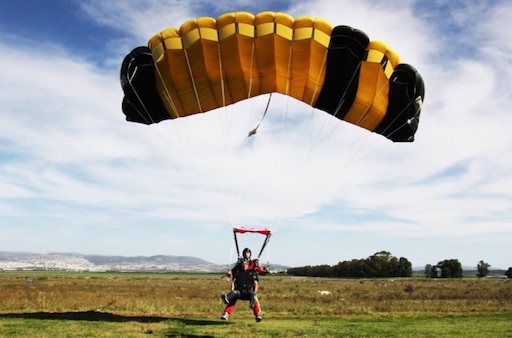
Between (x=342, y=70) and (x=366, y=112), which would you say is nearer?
(x=342, y=70)

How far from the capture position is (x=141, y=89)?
1466 cm

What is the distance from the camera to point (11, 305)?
65.9 feet

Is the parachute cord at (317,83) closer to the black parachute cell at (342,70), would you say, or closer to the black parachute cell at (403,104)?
the black parachute cell at (342,70)

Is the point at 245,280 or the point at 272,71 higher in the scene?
the point at 272,71

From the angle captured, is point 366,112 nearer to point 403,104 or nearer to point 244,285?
point 403,104

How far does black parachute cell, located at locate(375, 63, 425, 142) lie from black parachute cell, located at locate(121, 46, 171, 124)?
6970mm

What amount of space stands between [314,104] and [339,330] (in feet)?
22.6

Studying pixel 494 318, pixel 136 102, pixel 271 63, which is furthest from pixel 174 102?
pixel 494 318

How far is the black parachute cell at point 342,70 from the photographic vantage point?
44.4 ft

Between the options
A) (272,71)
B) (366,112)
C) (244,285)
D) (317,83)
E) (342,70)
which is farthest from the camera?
(366,112)

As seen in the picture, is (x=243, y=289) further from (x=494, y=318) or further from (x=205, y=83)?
(x=494, y=318)

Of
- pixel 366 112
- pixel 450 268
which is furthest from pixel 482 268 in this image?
pixel 366 112

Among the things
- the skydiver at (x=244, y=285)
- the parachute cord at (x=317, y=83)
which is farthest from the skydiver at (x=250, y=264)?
the parachute cord at (x=317, y=83)

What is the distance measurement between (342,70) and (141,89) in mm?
6075
